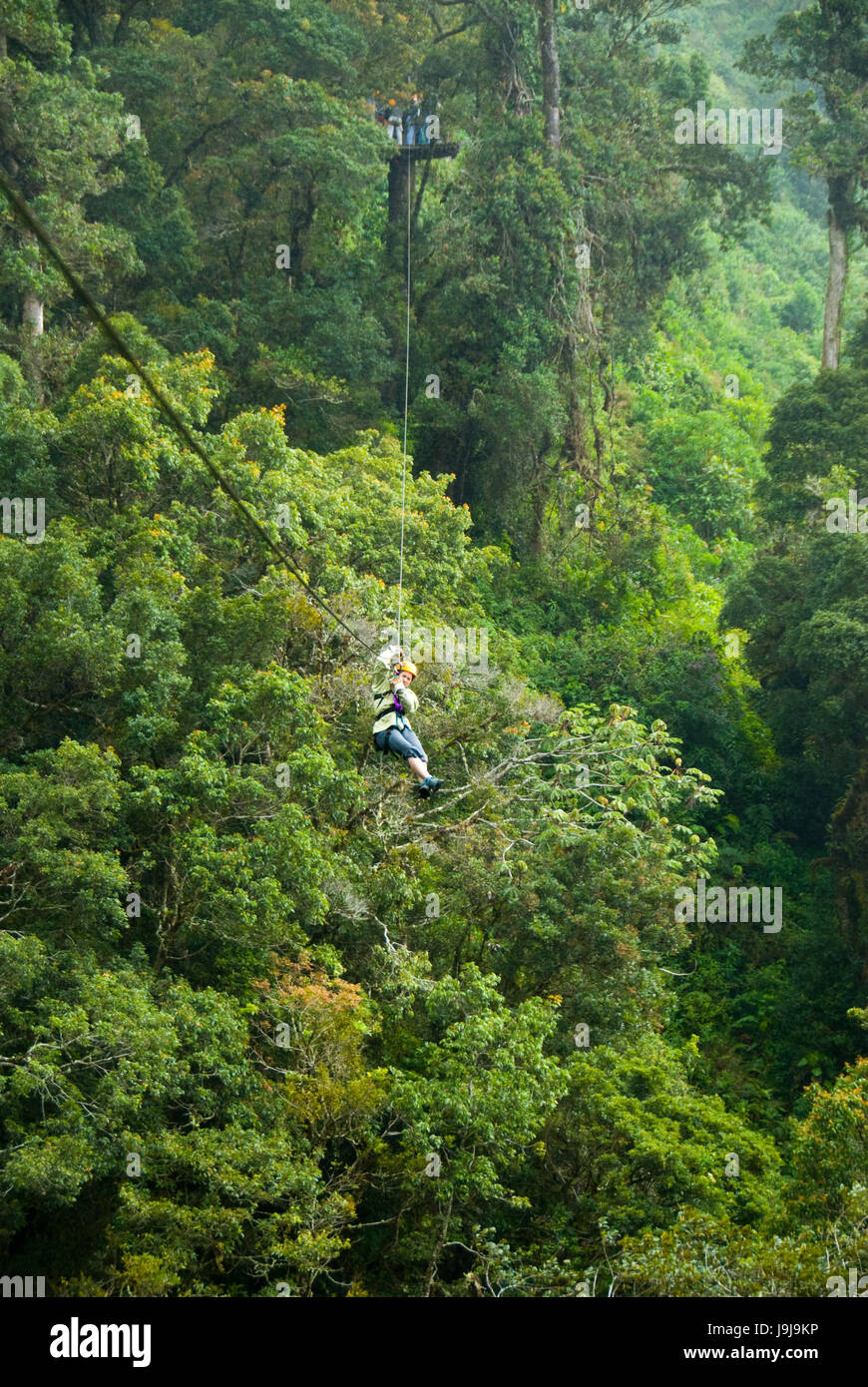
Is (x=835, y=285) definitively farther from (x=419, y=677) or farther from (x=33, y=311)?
(x=33, y=311)

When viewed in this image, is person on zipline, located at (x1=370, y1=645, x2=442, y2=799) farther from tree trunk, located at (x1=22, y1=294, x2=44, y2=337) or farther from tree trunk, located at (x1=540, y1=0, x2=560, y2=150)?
tree trunk, located at (x1=540, y1=0, x2=560, y2=150)

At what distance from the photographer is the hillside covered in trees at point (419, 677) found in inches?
639

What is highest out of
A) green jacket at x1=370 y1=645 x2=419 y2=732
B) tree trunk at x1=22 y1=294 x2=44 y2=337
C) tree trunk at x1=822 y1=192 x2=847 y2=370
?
tree trunk at x1=822 y1=192 x2=847 y2=370

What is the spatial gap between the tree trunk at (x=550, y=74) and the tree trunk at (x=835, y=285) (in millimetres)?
5493

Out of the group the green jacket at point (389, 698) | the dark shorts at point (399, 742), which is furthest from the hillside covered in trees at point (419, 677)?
the dark shorts at point (399, 742)

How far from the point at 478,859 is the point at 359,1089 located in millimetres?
4110

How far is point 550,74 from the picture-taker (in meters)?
29.7

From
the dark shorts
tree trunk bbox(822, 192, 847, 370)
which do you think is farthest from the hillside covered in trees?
the dark shorts

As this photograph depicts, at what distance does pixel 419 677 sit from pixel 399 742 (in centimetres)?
823

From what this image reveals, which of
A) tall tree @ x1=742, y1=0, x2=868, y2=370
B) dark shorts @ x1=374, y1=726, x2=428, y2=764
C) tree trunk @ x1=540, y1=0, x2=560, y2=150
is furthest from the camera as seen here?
tall tree @ x1=742, y1=0, x2=868, y2=370

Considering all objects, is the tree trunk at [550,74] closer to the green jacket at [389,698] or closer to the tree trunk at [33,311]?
the tree trunk at [33,311]

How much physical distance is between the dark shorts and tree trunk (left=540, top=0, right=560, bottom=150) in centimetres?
1944

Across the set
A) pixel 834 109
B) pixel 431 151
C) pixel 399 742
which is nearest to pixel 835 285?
pixel 834 109

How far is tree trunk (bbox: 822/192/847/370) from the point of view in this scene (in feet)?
100
